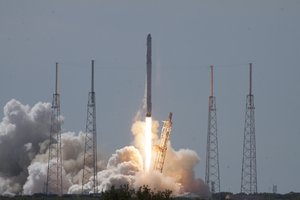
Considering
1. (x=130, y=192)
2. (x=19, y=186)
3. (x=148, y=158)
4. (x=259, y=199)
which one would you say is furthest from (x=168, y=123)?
(x=130, y=192)

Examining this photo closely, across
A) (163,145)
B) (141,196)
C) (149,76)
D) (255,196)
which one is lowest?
(141,196)

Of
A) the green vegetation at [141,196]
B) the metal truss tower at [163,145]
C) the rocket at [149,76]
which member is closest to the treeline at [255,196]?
the green vegetation at [141,196]

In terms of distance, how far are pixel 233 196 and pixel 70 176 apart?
20.6 m

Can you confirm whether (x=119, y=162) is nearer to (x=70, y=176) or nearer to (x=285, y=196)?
(x=70, y=176)

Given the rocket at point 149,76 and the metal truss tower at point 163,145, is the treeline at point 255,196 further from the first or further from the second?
the rocket at point 149,76

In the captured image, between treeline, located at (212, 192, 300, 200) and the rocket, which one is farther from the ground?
the rocket

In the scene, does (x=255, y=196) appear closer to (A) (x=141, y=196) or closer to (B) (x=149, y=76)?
(B) (x=149, y=76)

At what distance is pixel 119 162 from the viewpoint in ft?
540

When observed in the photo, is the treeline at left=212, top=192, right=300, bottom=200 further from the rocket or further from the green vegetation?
the rocket

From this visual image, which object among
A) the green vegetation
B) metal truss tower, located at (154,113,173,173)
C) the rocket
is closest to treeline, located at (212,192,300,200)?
the green vegetation

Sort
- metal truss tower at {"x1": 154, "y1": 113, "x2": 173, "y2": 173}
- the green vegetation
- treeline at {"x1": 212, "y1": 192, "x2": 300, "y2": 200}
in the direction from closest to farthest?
the green vegetation < metal truss tower at {"x1": 154, "y1": 113, "x2": 173, "y2": 173} < treeline at {"x1": 212, "y1": 192, "x2": 300, "y2": 200}

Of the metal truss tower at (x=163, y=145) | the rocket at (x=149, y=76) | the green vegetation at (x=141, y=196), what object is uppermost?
the rocket at (x=149, y=76)

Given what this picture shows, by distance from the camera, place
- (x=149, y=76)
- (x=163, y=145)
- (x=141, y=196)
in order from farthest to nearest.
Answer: (x=163, y=145) < (x=149, y=76) < (x=141, y=196)

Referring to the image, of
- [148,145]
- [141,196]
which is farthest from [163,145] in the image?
[141,196]
